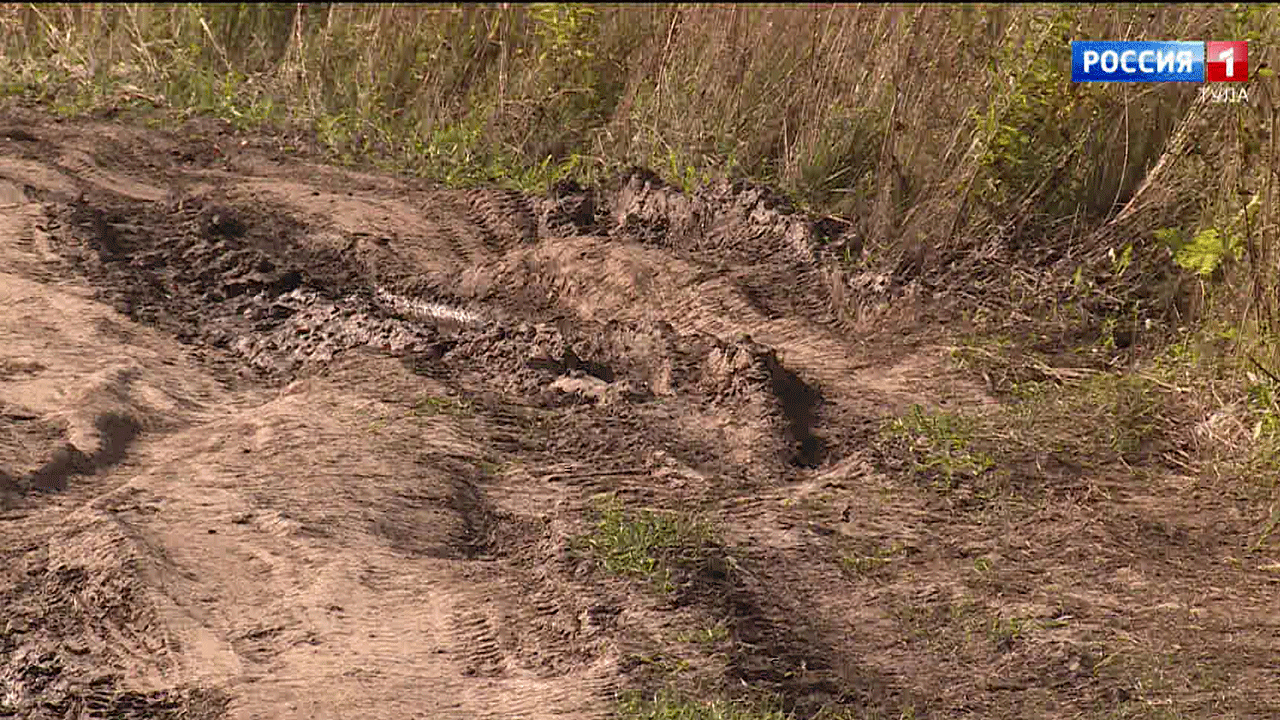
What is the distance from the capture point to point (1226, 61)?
19.9ft

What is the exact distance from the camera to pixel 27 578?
13.8 feet

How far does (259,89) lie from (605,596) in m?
4.12

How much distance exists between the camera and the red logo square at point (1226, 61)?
579 cm

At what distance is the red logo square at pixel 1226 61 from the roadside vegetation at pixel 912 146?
0.35ft

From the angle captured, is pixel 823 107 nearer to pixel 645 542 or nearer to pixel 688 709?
pixel 645 542

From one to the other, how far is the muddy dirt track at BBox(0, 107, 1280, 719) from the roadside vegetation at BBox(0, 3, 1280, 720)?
0.16 m

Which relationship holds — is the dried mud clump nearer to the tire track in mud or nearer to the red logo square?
the tire track in mud

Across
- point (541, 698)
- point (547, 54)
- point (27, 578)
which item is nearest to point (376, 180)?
point (547, 54)

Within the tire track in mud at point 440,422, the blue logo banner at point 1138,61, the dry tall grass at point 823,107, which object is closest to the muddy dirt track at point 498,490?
the tire track in mud at point 440,422

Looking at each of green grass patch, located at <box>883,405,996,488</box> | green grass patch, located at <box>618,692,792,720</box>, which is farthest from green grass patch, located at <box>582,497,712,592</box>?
green grass patch, located at <box>883,405,996,488</box>

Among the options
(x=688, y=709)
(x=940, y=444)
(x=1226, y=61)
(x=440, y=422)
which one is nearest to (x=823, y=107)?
(x=1226, y=61)

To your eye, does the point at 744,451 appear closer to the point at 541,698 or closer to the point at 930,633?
the point at 930,633

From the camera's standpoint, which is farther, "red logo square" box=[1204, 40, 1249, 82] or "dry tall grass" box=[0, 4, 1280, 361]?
"dry tall grass" box=[0, 4, 1280, 361]

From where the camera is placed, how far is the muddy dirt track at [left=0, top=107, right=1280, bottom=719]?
13.3 ft
